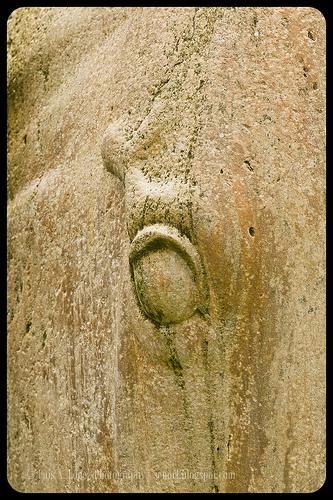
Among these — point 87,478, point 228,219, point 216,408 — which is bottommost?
point 87,478

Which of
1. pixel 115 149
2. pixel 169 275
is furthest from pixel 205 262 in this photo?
pixel 115 149

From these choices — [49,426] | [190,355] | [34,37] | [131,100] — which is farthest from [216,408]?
[34,37]

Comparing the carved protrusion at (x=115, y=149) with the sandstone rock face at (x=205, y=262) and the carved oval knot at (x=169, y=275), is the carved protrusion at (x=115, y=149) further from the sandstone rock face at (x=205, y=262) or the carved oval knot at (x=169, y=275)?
the carved oval knot at (x=169, y=275)

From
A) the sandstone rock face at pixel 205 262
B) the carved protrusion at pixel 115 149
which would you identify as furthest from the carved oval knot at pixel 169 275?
the carved protrusion at pixel 115 149

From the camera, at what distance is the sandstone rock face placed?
1.28 metres

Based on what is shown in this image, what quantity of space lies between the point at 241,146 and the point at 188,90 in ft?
0.40

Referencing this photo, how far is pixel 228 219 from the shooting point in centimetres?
126

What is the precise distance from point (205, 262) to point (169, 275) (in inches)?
2.2

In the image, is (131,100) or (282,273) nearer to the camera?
(282,273)

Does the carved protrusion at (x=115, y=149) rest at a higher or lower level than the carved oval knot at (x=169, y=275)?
higher

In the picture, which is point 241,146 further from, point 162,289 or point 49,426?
point 49,426

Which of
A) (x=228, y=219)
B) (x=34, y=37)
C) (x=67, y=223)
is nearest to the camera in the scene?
(x=228, y=219)

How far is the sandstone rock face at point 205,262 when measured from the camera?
4.19 ft

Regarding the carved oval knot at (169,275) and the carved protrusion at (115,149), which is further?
the carved protrusion at (115,149)
